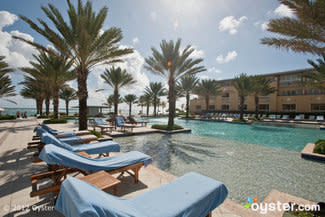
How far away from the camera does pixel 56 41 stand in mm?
9070

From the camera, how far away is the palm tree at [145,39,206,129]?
42.8ft

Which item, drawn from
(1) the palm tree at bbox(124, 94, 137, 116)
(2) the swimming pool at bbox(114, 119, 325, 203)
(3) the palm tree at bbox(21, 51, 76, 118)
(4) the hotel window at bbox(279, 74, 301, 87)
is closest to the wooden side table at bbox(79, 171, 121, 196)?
(2) the swimming pool at bbox(114, 119, 325, 203)

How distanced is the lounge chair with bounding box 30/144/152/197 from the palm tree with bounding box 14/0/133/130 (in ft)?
24.3

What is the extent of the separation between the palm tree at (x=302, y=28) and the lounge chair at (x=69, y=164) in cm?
887

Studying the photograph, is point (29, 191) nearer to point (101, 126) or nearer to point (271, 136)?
point (101, 126)

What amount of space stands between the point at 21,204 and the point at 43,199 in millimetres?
315

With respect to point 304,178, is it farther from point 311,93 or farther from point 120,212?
point 311,93

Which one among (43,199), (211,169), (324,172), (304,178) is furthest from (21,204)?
(324,172)

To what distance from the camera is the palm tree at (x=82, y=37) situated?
859 centimetres

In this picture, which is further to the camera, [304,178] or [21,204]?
[304,178]

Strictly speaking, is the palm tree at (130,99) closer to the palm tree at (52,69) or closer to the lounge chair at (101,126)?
the palm tree at (52,69)

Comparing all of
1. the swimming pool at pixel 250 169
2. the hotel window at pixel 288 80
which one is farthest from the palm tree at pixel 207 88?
the swimming pool at pixel 250 169

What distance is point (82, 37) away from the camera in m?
8.62

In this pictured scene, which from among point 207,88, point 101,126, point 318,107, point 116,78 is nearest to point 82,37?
point 101,126
